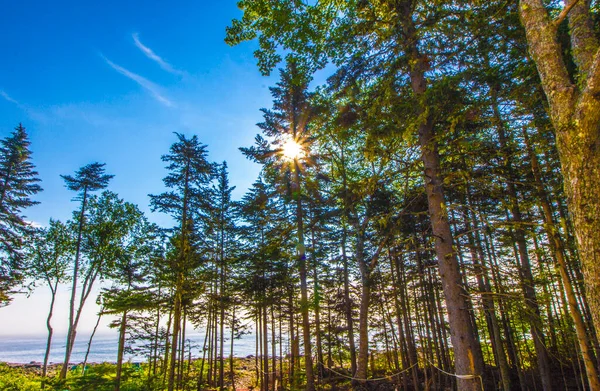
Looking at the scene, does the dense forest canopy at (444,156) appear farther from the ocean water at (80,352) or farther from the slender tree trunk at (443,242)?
the ocean water at (80,352)

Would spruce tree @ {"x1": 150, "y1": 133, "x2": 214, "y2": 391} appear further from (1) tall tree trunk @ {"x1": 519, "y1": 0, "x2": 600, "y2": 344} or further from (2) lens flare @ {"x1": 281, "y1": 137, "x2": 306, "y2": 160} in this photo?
(1) tall tree trunk @ {"x1": 519, "y1": 0, "x2": 600, "y2": 344}

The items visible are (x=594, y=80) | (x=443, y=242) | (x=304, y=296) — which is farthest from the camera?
(x=304, y=296)

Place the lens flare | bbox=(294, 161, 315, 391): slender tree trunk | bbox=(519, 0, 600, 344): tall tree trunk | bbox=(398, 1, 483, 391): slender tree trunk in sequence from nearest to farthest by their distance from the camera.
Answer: bbox=(519, 0, 600, 344): tall tree trunk < bbox=(398, 1, 483, 391): slender tree trunk < bbox=(294, 161, 315, 391): slender tree trunk < the lens flare

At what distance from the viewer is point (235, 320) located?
62.7 ft

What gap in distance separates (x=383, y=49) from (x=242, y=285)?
12617 millimetres

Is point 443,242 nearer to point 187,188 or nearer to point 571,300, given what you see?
point 571,300

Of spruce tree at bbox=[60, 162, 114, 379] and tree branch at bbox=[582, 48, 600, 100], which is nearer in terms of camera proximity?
tree branch at bbox=[582, 48, 600, 100]

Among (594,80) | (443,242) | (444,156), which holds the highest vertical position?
(444,156)

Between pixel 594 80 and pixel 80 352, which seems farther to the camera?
pixel 80 352

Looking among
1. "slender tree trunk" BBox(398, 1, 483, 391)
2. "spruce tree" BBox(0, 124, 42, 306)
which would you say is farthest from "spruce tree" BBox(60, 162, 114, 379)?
"slender tree trunk" BBox(398, 1, 483, 391)

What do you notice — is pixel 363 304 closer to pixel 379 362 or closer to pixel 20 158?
pixel 379 362

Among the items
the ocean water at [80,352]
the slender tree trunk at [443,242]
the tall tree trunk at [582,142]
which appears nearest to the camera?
the tall tree trunk at [582,142]

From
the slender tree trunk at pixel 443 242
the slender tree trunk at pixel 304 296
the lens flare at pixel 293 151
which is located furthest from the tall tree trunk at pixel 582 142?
the lens flare at pixel 293 151

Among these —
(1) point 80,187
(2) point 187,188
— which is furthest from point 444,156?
(1) point 80,187
